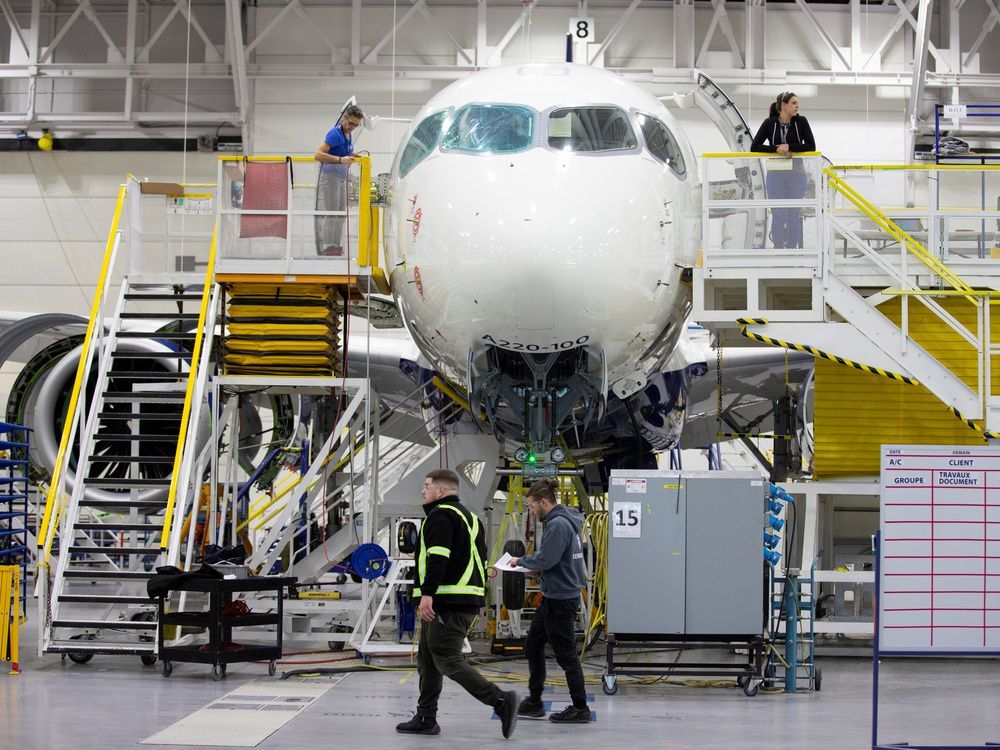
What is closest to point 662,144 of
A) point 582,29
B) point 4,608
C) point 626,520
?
point 626,520

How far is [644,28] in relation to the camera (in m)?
24.0

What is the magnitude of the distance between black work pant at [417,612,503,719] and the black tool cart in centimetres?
258

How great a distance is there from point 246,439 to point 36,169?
11.9 m

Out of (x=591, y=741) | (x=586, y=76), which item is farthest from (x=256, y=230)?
(x=591, y=741)

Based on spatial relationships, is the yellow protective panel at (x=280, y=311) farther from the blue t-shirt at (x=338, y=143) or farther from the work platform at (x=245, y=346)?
the blue t-shirt at (x=338, y=143)

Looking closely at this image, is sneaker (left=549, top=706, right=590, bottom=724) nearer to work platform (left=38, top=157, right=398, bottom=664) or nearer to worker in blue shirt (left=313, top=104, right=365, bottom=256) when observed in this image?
work platform (left=38, top=157, right=398, bottom=664)

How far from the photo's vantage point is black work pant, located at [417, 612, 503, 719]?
24.5 ft

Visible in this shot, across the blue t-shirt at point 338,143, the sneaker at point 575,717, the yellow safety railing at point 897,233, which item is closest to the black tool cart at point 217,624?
the sneaker at point 575,717

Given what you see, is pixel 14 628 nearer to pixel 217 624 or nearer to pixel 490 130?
pixel 217 624

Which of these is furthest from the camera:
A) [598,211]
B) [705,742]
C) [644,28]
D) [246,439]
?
[644,28]

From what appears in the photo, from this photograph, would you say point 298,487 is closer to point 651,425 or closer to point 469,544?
point 651,425

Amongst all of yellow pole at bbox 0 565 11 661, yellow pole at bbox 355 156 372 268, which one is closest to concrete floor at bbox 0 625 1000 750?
yellow pole at bbox 0 565 11 661

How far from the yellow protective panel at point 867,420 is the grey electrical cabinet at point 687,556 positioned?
2156 millimetres

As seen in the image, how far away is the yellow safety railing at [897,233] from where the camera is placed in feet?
35.4
